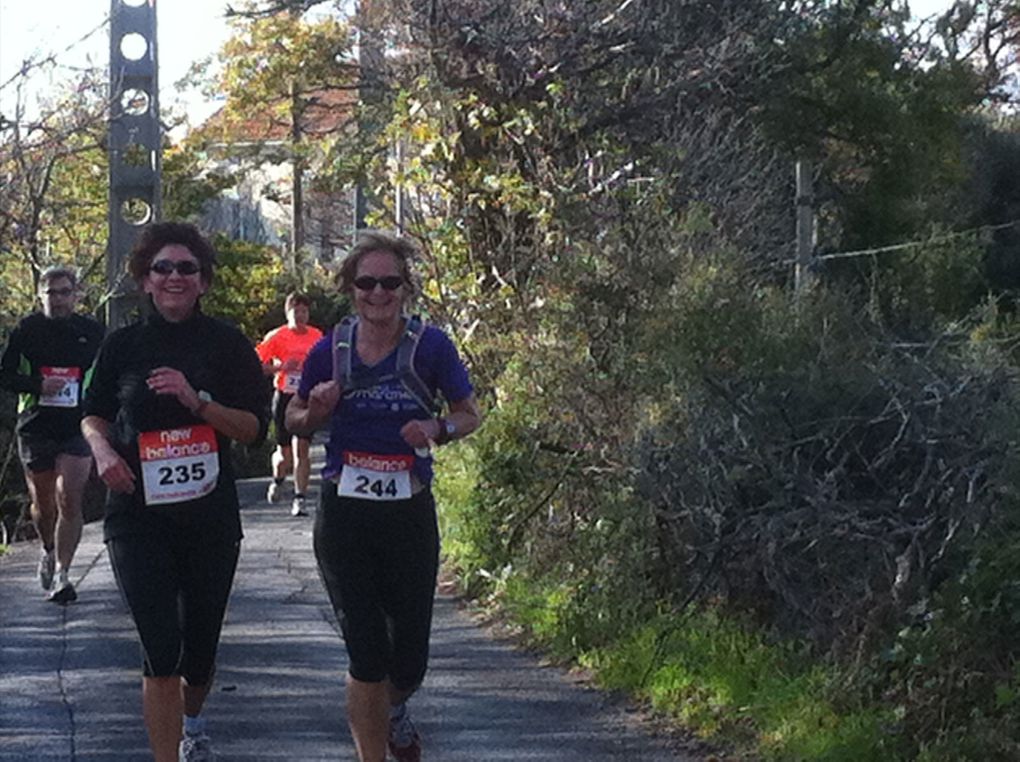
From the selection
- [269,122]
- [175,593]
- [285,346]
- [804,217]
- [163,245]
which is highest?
[269,122]

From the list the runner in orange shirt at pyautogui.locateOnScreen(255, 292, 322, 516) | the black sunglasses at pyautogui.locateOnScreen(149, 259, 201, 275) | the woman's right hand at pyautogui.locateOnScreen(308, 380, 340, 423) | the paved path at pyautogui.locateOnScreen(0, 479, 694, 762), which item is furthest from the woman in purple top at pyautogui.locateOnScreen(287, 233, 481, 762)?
the runner in orange shirt at pyautogui.locateOnScreen(255, 292, 322, 516)

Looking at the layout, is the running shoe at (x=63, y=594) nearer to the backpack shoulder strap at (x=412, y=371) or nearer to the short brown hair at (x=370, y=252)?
the short brown hair at (x=370, y=252)

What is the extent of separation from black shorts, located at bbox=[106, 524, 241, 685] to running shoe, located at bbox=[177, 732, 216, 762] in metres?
0.18

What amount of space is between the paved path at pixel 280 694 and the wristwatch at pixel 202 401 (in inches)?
58.7

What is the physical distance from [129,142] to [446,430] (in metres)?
15.9

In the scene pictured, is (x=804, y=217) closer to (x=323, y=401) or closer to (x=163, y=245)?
(x=163, y=245)

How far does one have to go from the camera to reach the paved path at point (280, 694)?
6965mm

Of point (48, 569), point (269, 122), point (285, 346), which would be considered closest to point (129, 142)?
point (285, 346)

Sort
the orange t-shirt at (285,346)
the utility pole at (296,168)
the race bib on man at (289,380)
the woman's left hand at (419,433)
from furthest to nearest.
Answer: the utility pole at (296,168) < the orange t-shirt at (285,346) < the race bib on man at (289,380) < the woman's left hand at (419,433)

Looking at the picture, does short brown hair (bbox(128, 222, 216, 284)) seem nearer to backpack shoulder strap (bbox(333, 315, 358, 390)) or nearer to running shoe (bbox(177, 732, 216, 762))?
backpack shoulder strap (bbox(333, 315, 358, 390))

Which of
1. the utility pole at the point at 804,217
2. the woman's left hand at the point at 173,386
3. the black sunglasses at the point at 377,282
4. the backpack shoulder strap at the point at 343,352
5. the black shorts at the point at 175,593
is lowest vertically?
the black shorts at the point at 175,593

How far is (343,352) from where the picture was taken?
6023 millimetres

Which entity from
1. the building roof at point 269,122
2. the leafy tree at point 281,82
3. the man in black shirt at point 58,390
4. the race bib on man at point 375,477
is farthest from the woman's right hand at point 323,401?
the building roof at point 269,122

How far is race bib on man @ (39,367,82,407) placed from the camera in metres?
10.2
